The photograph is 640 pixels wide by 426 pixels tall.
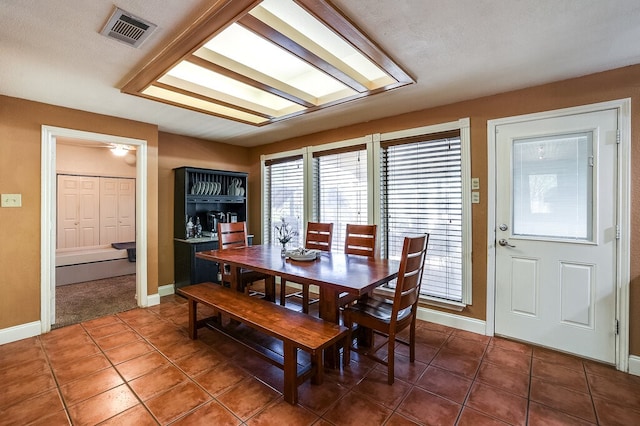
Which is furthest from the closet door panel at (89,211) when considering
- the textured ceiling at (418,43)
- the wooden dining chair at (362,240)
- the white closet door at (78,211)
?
the wooden dining chair at (362,240)

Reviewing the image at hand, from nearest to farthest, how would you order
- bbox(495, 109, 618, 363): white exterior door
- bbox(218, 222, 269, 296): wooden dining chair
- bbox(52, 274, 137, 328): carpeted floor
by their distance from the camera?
bbox(495, 109, 618, 363): white exterior door, bbox(218, 222, 269, 296): wooden dining chair, bbox(52, 274, 137, 328): carpeted floor

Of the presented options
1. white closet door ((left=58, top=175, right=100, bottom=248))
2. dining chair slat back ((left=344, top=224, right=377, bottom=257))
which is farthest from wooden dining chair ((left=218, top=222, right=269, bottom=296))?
white closet door ((left=58, top=175, right=100, bottom=248))

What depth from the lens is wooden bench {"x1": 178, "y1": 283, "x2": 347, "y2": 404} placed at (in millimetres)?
1822

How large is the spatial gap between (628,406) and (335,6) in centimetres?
312

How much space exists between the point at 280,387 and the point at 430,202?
7.82ft

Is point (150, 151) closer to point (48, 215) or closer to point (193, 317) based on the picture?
point (48, 215)

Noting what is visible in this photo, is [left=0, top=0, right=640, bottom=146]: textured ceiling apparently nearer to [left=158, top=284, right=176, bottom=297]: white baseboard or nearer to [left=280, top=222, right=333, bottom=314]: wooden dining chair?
[left=280, top=222, right=333, bottom=314]: wooden dining chair

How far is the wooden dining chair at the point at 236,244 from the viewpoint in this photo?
3.27 meters

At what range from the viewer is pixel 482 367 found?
90.6 inches

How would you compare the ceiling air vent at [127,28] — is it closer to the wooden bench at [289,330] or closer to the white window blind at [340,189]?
the wooden bench at [289,330]

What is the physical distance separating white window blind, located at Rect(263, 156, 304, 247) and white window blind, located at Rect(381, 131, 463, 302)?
1.48 metres

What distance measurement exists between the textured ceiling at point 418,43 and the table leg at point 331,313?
6.15ft

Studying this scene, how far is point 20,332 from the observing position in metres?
2.83

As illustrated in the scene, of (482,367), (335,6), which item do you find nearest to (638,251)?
(482,367)
